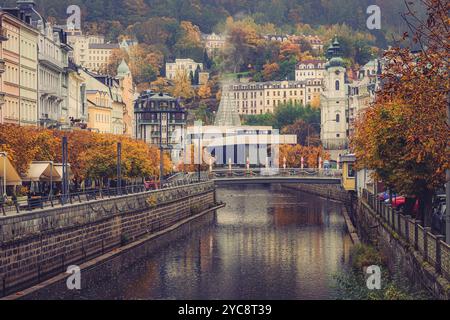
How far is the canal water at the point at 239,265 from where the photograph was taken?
45188 mm

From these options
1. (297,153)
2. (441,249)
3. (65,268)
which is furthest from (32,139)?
(297,153)

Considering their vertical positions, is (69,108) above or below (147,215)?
above

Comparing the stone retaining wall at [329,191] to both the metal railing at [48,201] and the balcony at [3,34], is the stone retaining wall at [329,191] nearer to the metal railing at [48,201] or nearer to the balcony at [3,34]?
the balcony at [3,34]

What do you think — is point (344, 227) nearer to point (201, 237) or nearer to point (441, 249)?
point (201, 237)

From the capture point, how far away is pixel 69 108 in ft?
366

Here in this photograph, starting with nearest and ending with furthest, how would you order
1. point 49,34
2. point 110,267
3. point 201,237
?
point 110,267 → point 201,237 → point 49,34

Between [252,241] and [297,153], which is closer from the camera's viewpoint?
[252,241]

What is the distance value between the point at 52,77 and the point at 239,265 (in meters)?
51.2

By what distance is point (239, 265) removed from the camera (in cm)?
5666

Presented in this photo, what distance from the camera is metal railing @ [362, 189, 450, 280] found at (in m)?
32.7

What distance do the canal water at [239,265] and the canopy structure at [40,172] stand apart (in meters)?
8.25

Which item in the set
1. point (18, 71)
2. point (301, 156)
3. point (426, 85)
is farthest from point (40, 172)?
point (301, 156)

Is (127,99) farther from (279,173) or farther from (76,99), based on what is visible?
(76,99)
